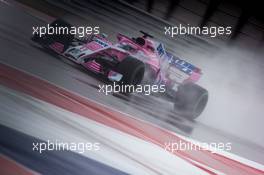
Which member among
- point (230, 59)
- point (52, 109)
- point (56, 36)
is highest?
point (230, 59)

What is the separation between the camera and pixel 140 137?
239 centimetres

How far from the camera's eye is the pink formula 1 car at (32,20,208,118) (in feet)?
7.70

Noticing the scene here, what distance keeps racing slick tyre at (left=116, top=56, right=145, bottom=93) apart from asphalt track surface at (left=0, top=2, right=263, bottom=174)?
0.26 ft

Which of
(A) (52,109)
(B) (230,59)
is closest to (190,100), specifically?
(B) (230,59)

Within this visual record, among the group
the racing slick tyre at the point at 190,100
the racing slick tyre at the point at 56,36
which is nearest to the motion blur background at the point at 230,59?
the racing slick tyre at the point at 190,100

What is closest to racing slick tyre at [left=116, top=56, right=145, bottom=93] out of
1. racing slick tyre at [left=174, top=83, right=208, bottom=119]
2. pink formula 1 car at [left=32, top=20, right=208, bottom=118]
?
pink formula 1 car at [left=32, top=20, right=208, bottom=118]

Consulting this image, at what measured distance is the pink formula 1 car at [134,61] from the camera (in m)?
2.35

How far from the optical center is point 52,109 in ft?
7.86

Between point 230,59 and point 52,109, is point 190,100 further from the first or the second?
point 52,109

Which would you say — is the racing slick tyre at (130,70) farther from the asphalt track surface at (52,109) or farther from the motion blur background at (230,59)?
the motion blur background at (230,59)

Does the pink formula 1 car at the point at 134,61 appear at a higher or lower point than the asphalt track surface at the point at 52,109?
higher

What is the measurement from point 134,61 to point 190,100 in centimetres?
34

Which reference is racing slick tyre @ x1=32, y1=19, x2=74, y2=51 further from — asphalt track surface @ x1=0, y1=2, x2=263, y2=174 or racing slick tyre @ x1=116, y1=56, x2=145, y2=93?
racing slick tyre @ x1=116, y1=56, x2=145, y2=93

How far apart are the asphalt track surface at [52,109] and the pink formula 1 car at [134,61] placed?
0.05 meters
